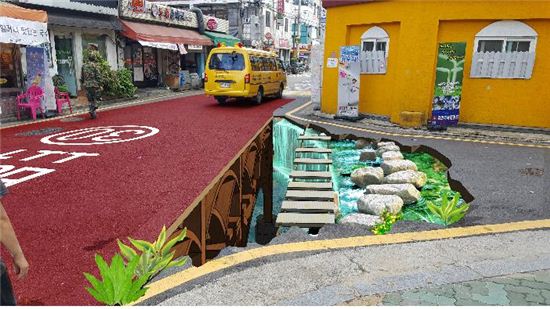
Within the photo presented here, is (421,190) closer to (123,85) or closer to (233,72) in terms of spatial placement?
(233,72)

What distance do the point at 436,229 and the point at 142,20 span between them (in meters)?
21.1

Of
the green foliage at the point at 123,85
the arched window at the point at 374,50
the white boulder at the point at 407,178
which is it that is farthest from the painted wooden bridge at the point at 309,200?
the green foliage at the point at 123,85

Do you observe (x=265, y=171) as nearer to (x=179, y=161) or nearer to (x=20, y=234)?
(x=179, y=161)

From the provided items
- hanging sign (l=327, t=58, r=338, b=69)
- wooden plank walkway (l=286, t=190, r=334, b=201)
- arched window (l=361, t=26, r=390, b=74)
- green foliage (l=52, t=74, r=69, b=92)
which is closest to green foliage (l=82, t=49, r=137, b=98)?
green foliage (l=52, t=74, r=69, b=92)

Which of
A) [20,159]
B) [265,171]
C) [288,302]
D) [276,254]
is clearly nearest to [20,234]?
[276,254]

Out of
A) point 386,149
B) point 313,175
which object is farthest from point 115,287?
point 386,149

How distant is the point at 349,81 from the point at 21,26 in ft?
31.8

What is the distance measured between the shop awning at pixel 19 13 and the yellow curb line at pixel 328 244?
10.9m

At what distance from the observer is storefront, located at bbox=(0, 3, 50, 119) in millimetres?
10938

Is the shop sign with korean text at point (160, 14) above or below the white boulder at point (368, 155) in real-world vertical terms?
above

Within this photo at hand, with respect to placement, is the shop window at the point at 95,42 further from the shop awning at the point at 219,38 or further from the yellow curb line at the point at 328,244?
the yellow curb line at the point at 328,244

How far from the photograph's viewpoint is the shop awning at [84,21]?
50.2ft

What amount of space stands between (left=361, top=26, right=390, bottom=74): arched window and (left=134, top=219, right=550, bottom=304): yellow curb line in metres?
8.33

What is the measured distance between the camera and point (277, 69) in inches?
753
